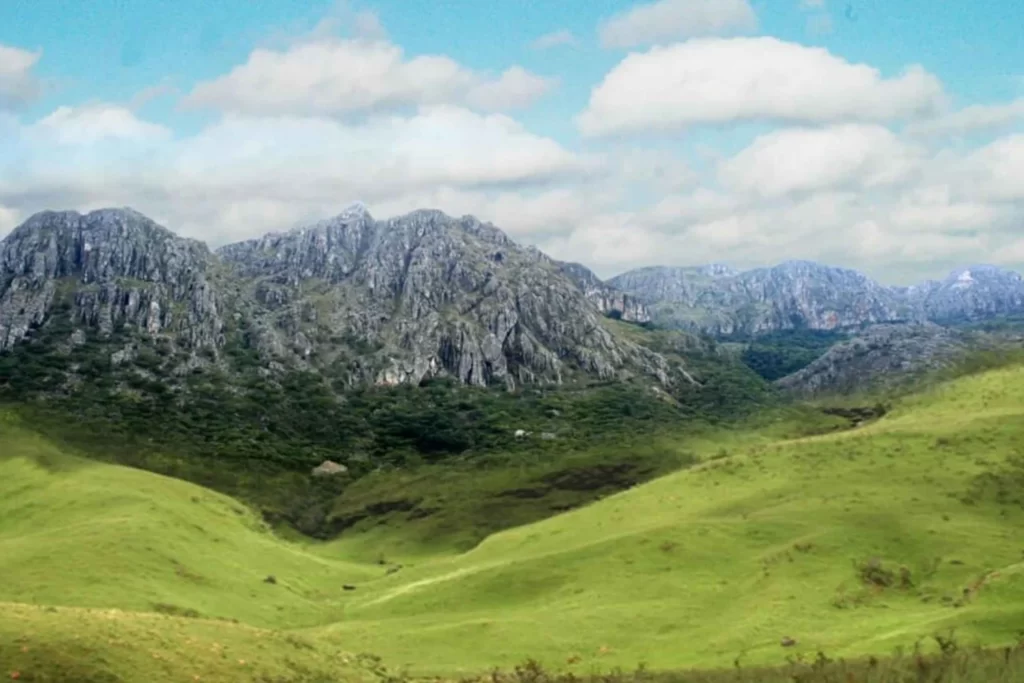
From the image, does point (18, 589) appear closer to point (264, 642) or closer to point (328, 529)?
point (264, 642)

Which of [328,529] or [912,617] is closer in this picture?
[912,617]

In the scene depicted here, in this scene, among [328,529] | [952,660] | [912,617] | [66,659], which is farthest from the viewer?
[328,529]

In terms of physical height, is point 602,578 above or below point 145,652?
below

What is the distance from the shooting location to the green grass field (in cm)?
4778

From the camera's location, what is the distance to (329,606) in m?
100

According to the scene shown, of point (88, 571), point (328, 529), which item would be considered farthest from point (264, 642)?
point (328, 529)

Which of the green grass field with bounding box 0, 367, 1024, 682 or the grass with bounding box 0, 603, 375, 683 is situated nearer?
the grass with bounding box 0, 603, 375, 683

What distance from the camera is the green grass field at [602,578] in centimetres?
4778

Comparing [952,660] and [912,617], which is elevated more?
[952,660]

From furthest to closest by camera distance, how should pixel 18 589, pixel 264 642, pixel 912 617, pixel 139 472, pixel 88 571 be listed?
pixel 139 472, pixel 88 571, pixel 18 589, pixel 912 617, pixel 264 642

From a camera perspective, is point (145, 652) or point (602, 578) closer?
point (145, 652)

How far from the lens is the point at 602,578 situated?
280ft

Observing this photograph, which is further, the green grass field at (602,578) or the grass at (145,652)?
the green grass field at (602,578)

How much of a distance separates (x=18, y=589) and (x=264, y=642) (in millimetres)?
41197
